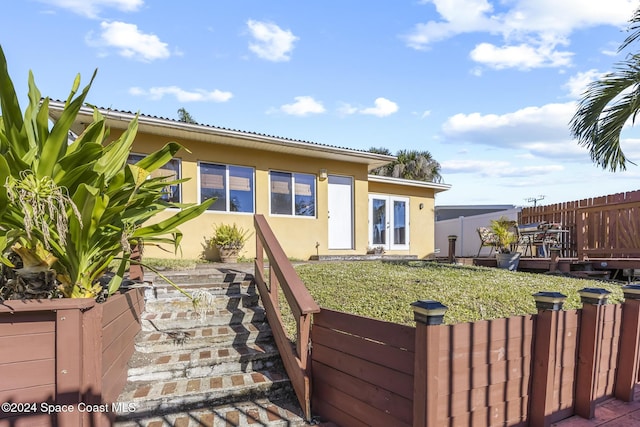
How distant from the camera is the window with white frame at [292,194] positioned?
8.51 meters

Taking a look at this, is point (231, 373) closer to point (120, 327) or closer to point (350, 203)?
point (120, 327)

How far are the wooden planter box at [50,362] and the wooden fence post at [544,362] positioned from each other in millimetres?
2975

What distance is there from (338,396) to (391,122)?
10383 millimetres

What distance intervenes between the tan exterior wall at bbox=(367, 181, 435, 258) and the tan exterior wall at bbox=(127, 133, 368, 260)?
2621 mm

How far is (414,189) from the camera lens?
40.2 feet

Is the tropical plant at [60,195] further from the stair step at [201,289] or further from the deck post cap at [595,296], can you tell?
the deck post cap at [595,296]

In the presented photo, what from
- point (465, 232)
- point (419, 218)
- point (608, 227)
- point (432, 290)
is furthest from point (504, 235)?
point (465, 232)

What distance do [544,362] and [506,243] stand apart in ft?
19.9

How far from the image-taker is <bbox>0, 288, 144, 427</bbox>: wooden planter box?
6.23 feet

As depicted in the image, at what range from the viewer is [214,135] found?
7223mm

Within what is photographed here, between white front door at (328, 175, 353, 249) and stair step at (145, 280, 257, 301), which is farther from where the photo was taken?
white front door at (328, 175, 353, 249)

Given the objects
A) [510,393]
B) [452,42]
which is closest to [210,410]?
[510,393]

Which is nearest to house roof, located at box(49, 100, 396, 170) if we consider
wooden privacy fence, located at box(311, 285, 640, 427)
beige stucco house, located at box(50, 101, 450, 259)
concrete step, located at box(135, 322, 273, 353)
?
beige stucco house, located at box(50, 101, 450, 259)

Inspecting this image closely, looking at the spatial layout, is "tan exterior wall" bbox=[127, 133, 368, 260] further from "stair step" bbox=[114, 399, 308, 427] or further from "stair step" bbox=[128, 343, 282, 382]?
"stair step" bbox=[114, 399, 308, 427]
